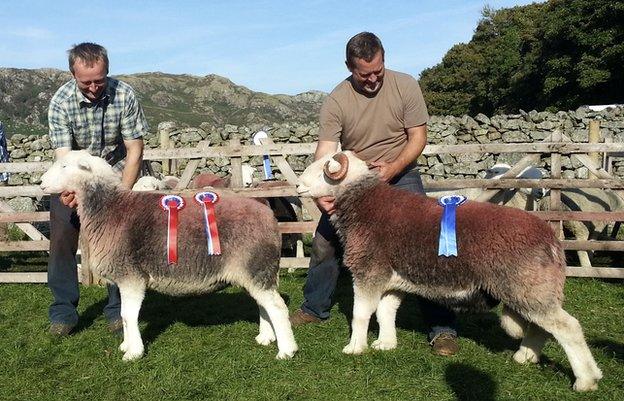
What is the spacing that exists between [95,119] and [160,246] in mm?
1502

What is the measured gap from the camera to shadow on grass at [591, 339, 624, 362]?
5102mm

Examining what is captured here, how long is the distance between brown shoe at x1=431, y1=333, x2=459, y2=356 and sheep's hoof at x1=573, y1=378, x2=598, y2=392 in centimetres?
108

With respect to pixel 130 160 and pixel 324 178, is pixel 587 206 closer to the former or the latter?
pixel 324 178

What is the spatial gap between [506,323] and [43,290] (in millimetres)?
6150

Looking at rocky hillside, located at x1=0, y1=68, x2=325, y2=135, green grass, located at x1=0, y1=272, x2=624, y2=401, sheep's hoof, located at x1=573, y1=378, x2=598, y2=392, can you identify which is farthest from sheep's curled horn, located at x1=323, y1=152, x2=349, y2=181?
rocky hillside, located at x1=0, y1=68, x2=325, y2=135

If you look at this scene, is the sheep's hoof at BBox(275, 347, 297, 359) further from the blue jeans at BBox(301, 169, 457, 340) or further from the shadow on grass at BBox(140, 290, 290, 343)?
the shadow on grass at BBox(140, 290, 290, 343)

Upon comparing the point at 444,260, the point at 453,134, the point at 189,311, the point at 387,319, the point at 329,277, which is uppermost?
the point at 453,134

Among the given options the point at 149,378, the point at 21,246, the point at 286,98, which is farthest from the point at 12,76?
the point at 149,378

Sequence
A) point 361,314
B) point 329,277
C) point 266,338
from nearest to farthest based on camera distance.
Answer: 1. point 361,314
2. point 266,338
3. point 329,277

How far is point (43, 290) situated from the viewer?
8.09 m

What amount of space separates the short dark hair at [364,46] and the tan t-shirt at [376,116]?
398 mm

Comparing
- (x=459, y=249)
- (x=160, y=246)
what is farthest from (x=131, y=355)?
(x=459, y=249)

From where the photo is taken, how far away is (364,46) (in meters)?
4.92

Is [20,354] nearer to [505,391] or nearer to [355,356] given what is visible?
[355,356]
